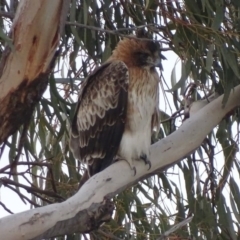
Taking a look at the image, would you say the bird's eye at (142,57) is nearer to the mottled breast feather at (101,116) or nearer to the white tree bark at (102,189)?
the mottled breast feather at (101,116)

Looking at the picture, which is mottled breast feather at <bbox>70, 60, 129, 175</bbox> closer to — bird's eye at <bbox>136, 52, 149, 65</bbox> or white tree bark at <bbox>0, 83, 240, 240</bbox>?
bird's eye at <bbox>136, 52, 149, 65</bbox>

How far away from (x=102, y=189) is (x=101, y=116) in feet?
2.74

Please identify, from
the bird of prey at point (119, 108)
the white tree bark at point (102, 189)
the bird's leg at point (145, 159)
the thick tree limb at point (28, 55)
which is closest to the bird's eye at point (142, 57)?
the bird of prey at point (119, 108)

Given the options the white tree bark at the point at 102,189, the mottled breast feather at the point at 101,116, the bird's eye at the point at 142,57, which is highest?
the bird's eye at the point at 142,57

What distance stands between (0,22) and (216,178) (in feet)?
Result: 3.54

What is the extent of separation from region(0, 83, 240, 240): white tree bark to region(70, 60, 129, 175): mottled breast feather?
0.85ft

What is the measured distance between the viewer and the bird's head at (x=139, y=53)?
140 inches

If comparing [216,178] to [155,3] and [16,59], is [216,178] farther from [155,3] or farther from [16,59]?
[16,59]

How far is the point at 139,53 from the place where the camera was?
3.61m

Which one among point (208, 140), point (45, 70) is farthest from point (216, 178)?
point (45, 70)

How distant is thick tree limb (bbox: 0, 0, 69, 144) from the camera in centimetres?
282

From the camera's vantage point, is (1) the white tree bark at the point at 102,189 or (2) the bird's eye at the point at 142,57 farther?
(2) the bird's eye at the point at 142,57

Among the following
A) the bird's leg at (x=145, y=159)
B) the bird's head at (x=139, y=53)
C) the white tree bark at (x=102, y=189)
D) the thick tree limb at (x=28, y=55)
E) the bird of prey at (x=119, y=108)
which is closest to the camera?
the white tree bark at (x=102, y=189)

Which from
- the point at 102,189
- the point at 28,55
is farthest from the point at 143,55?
the point at 102,189
